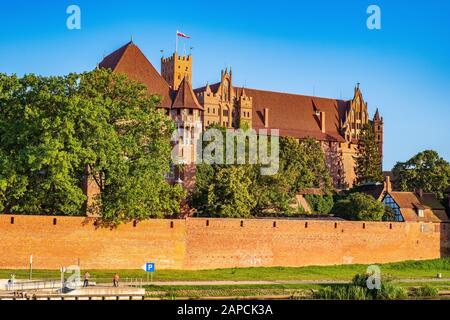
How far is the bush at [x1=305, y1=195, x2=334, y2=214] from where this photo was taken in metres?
73.7

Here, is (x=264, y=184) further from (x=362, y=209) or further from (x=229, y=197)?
(x=229, y=197)

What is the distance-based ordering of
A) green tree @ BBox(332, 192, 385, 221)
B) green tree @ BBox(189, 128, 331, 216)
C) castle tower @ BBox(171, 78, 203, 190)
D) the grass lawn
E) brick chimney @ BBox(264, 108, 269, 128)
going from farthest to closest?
brick chimney @ BBox(264, 108, 269, 128) → castle tower @ BBox(171, 78, 203, 190) → green tree @ BBox(332, 192, 385, 221) → green tree @ BBox(189, 128, 331, 216) → the grass lawn

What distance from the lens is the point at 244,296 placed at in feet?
128

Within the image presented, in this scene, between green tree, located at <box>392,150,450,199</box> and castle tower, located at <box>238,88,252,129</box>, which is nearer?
green tree, located at <box>392,150,450,199</box>

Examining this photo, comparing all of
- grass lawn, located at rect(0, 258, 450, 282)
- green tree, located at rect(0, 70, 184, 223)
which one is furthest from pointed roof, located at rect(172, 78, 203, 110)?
grass lawn, located at rect(0, 258, 450, 282)

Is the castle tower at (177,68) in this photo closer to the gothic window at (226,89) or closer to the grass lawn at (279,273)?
the gothic window at (226,89)

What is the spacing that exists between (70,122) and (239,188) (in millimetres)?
14199

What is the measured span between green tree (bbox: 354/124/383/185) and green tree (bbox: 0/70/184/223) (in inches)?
1748

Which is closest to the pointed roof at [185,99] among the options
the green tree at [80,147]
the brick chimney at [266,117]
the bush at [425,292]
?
the green tree at [80,147]

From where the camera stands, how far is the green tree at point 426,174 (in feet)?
243

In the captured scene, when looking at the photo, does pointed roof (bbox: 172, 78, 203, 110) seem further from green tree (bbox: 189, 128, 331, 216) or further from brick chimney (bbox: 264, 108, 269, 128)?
brick chimney (bbox: 264, 108, 269, 128)
